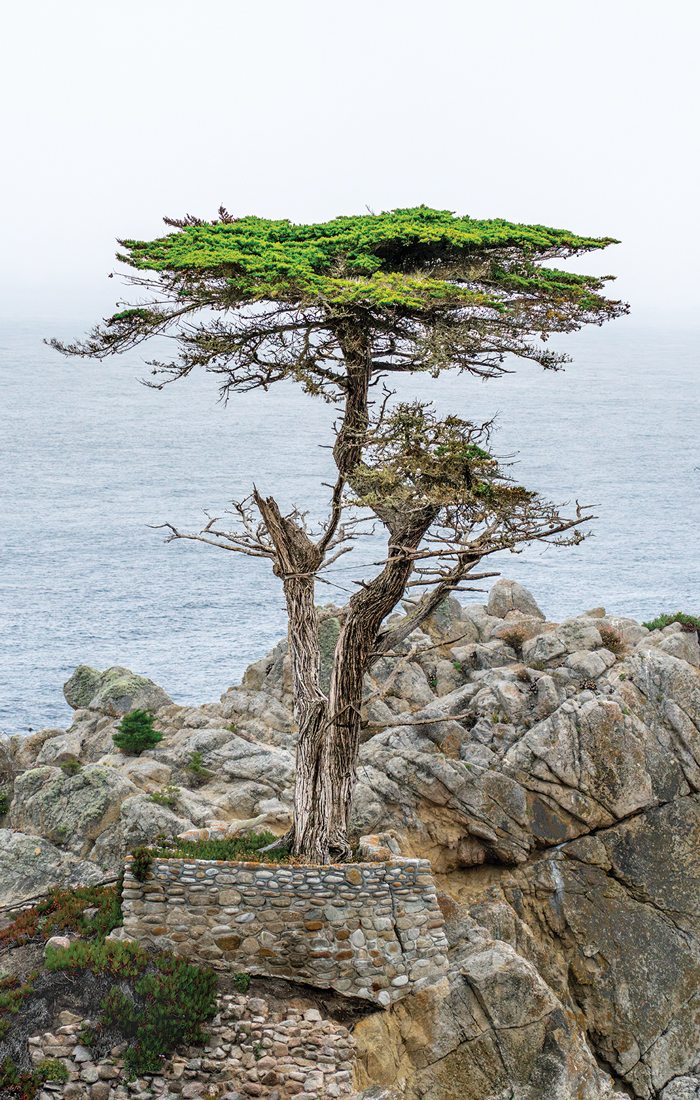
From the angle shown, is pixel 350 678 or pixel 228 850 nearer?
pixel 228 850

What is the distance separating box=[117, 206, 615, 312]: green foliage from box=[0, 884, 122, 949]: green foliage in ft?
33.1

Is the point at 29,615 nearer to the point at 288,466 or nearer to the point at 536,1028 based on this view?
the point at 288,466

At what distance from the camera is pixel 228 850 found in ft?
58.2

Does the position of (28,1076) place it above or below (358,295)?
below

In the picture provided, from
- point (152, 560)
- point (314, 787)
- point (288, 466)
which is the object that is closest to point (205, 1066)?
point (314, 787)

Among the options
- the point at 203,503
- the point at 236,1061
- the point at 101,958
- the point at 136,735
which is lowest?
the point at 236,1061

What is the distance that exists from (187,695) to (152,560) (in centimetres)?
1943

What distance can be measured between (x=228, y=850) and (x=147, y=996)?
2.93 metres

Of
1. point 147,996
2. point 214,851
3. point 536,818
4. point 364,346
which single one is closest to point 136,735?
point 214,851

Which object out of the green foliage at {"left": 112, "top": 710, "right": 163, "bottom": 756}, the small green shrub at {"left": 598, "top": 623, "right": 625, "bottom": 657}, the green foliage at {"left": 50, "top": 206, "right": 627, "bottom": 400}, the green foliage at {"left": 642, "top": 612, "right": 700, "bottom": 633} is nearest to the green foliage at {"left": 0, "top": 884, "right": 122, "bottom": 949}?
the green foliage at {"left": 112, "top": 710, "right": 163, "bottom": 756}

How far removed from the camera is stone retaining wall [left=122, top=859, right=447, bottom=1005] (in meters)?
16.6

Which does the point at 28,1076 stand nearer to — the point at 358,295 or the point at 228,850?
the point at 228,850

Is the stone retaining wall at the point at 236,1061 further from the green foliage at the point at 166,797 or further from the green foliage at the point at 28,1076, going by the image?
the green foliage at the point at 166,797

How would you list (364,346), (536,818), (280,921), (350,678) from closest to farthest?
(280,921), (364,346), (350,678), (536,818)
